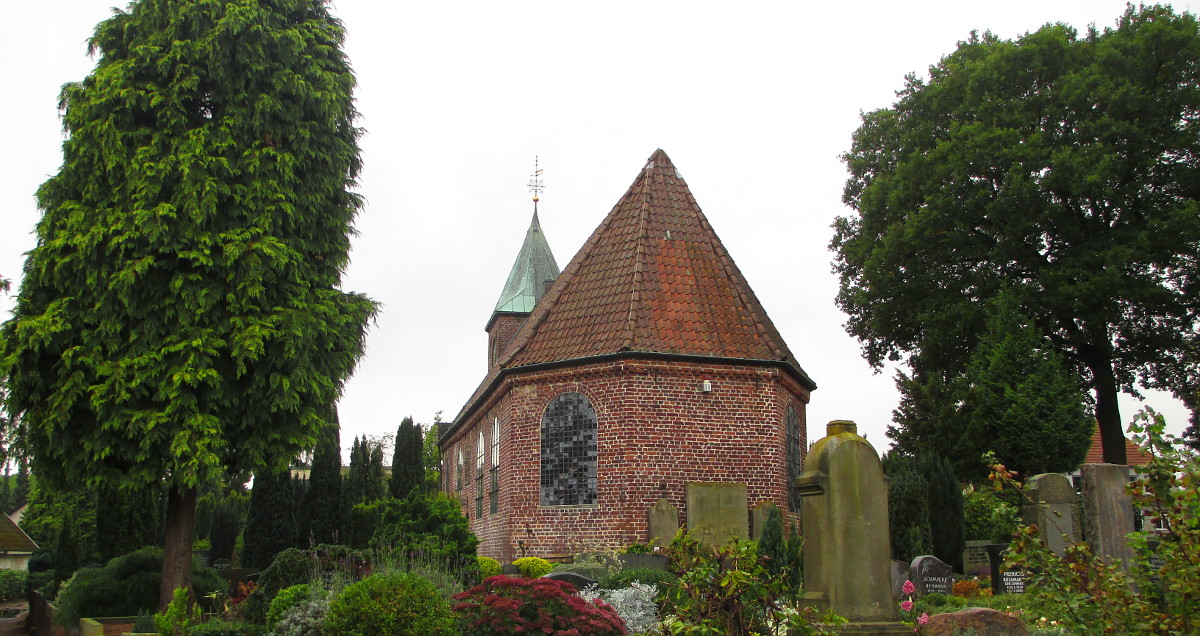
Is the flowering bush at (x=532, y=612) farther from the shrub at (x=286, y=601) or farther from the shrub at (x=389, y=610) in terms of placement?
the shrub at (x=286, y=601)

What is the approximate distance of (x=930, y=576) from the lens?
1519 cm

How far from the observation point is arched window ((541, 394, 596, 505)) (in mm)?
18234

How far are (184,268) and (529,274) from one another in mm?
22862

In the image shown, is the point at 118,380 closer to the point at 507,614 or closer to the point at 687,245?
the point at 507,614

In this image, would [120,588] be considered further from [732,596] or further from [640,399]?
[732,596]

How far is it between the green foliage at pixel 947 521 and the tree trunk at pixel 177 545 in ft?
49.5

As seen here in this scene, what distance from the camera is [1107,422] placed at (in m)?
26.0

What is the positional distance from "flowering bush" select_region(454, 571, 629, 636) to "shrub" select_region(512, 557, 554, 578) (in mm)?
7073

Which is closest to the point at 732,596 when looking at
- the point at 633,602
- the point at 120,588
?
the point at 633,602

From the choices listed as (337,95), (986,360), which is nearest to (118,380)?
(337,95)

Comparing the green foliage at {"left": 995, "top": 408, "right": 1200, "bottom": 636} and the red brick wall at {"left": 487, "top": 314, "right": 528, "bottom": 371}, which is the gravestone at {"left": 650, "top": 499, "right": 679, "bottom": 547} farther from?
the red brick wall at {"left": 487, "top": 314, "right": 528, "bottom": 371}

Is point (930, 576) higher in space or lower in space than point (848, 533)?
lower

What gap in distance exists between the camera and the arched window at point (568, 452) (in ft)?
59.8

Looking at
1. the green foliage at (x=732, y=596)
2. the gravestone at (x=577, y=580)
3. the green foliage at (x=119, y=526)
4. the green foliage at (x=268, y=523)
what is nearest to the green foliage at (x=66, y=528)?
the green foliage at (x=119, y=526)
